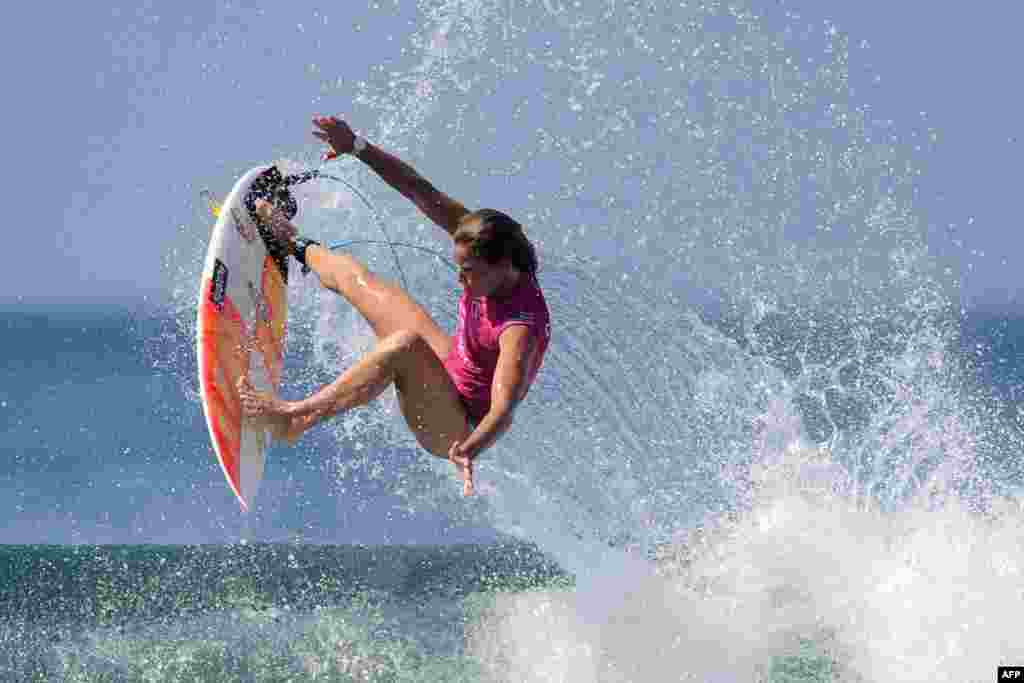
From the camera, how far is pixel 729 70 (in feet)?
41.6

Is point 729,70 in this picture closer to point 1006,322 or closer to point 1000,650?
point 1000,650

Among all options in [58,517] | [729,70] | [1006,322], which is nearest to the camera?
[729,70]

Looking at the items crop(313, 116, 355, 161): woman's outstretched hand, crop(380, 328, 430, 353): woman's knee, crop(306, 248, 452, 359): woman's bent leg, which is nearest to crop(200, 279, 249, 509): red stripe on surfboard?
crop(306, 248, 452, 359): woman's bent leg

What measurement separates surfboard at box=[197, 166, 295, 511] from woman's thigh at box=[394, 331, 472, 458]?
2.37 ft

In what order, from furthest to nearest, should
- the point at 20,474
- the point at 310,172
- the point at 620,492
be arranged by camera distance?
the point at 20,474, the point at 620,492, the point at 310,172

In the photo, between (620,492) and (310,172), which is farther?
(620,492)

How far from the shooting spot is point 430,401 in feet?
22.9

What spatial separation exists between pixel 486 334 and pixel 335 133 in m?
1.22

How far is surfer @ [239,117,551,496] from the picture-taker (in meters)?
6.65

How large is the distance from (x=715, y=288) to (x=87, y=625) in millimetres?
6373

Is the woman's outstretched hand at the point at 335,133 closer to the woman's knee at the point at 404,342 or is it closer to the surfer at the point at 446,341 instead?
the surfer at the point at 446,341

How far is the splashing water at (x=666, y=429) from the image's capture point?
790 centimetres

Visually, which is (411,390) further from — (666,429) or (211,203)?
(666,429)

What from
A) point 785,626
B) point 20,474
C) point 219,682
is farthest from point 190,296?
point 20,474
